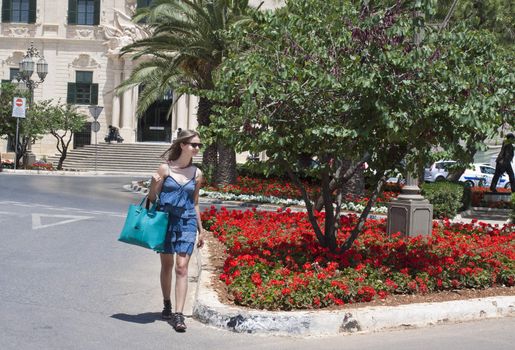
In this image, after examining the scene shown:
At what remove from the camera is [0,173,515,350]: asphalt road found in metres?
6.22

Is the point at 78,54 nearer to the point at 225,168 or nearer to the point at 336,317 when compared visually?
the point at 225,168

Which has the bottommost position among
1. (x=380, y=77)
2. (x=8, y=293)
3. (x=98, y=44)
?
(x=8, y=293)

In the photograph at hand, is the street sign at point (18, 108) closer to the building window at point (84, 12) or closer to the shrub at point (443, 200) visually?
Answer: the building window at point (84, 12)

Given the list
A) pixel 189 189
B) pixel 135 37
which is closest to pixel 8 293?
pixel 189 189

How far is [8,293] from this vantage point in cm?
789

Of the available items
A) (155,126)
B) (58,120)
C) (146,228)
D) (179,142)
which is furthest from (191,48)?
(155,126)

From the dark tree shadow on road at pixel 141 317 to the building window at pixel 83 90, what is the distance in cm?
4598

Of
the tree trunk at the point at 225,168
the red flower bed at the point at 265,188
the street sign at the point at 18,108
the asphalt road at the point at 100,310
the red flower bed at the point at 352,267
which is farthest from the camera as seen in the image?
the street sign at the point at 18,108

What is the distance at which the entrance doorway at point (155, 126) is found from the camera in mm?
52031

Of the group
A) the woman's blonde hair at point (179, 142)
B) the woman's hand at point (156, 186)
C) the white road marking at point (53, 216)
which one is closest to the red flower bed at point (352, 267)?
the woman's hand at point (156, 186)

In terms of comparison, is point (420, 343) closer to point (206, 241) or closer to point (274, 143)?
point (274, 143)

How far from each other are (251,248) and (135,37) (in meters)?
43.3

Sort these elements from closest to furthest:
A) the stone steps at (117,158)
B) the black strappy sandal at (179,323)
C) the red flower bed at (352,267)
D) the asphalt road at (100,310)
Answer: the asphalt road at (100,310)
the black strappy sandal at (179,323)
the red flower bed at (352,267)
the stone steps at (117,158)

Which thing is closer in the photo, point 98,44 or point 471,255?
point 471,255
